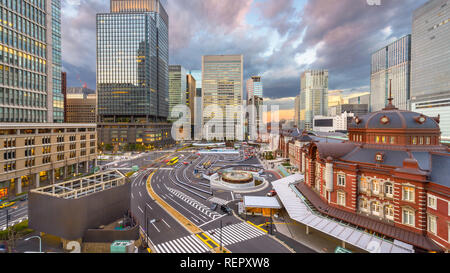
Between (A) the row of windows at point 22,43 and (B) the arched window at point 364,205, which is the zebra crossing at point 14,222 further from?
(B) the arched window at point 364,205

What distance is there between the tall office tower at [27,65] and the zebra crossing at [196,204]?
A: 53.9m

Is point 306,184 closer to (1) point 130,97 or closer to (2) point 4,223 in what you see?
(2) point 4,223

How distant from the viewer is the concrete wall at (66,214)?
28.7 metres

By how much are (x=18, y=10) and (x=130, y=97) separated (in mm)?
84872

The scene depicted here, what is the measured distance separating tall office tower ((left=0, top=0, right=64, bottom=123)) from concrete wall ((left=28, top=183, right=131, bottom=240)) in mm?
47539

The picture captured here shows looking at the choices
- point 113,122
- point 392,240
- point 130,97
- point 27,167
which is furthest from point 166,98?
point 392,240

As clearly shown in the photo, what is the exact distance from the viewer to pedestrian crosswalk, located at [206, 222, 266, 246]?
3292 centimetres

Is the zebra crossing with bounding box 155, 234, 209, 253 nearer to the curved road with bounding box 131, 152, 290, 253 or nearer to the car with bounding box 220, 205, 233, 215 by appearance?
the curved road with bounding box 131, 152, 290, 253

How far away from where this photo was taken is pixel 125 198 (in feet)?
120

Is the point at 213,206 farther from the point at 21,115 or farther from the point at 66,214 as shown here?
the point at 21,115

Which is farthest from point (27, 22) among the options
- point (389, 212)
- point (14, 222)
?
point (389, 212)

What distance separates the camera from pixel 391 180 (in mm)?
30188

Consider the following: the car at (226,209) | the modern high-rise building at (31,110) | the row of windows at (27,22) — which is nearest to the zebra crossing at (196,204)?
the car at (226,209)

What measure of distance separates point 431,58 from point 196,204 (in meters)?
168
